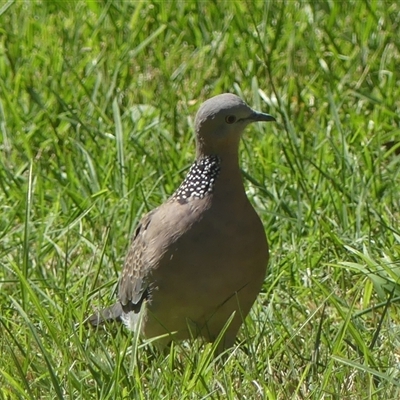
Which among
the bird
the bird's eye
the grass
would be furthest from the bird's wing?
the bird's eye

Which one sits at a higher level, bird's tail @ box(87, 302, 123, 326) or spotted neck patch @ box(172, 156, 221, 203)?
spotted neck patch @ box(172, 156, 221, 203)

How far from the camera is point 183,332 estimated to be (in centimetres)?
409

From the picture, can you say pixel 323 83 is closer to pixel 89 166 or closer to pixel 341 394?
pixel 89 166

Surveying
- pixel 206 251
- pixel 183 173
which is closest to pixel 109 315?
A: pixel 206 251

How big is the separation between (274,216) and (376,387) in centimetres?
159

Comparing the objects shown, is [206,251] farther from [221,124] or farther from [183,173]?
[183,173]

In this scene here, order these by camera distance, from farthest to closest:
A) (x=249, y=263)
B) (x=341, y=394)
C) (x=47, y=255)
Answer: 1. (x=47, y=255)
2. (x=249, y=263)
3. (x=341, y=394)

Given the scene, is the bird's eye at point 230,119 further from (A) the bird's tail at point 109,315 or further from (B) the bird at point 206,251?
(A) the bird's tail at point 109,315

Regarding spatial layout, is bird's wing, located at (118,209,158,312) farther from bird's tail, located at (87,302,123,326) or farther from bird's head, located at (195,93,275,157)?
bird's head, located at (195,93,275,157)

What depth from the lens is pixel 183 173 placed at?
5.52 metres

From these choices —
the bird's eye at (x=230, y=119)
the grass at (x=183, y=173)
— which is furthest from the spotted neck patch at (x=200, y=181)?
the grass at (x=183, y=173)

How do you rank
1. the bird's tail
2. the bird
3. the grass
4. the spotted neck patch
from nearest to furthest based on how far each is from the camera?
the grass < the bird < the spotted neck patch < the bird's tail

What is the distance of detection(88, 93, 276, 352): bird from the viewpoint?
390cm

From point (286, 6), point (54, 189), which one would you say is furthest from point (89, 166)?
point (286, 6)
